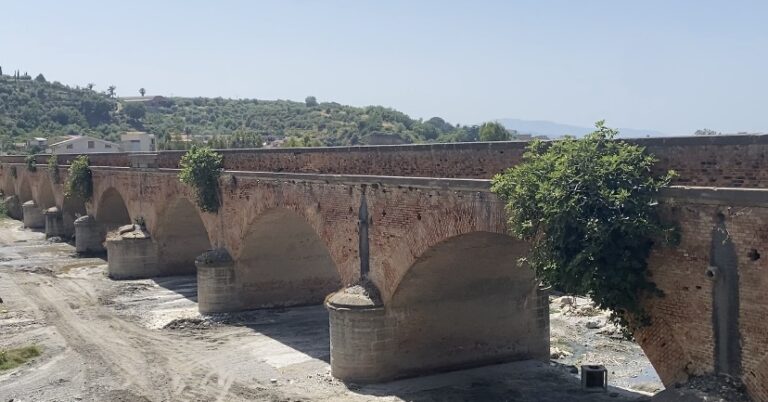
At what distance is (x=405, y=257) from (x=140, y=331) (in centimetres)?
1060

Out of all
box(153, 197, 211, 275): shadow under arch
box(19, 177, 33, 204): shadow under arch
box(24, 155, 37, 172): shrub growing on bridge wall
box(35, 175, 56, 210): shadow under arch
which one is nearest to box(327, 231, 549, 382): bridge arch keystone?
box(153, 197, 211, 275): shadow under arch

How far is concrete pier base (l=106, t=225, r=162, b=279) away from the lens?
104 ft

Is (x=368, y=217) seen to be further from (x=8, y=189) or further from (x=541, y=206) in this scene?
(x=8, y=189)

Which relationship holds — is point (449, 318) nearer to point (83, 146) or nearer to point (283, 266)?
point (283, 266)

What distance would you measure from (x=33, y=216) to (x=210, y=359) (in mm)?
36362

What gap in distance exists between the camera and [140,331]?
22969 mm

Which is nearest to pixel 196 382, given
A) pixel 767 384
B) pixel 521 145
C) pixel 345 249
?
pixel 345 249

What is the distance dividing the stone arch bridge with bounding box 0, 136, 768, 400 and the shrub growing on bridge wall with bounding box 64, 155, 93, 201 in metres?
2.85

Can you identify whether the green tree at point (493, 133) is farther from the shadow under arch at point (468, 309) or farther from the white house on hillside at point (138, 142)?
the shadow under arch at point (468, 309)

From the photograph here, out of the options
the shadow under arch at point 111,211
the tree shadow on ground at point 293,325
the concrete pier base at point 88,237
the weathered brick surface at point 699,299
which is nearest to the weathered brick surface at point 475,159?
the weathered brick surface at point 699,299

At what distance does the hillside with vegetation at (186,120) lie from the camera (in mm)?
107125

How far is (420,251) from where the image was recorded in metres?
15.5

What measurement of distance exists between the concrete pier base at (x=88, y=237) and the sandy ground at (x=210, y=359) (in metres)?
9.84

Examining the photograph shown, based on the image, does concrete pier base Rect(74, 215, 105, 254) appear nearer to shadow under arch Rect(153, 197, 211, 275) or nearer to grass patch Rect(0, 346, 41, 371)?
shadow under arch Rect(153, 197, 211, 275)
